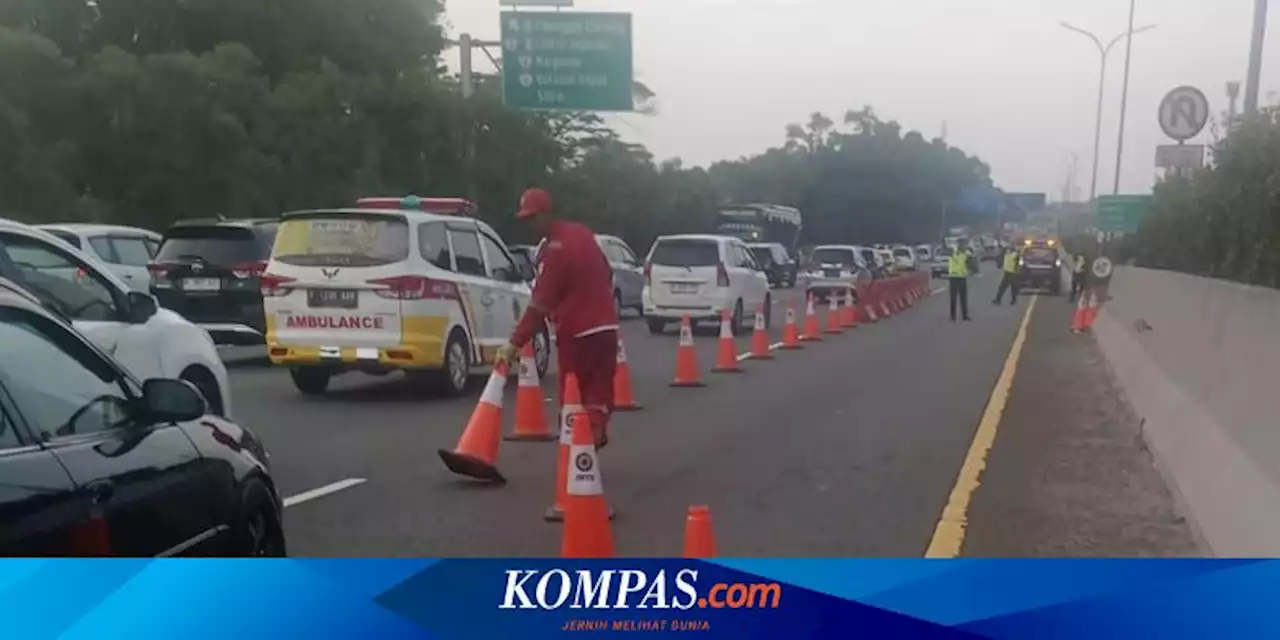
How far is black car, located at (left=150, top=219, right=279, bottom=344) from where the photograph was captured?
14.8 m

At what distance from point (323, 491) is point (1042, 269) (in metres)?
39.1

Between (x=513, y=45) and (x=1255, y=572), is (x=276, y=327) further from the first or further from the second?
(x=1255, y=572)

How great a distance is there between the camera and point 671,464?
31.4ft

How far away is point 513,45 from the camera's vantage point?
396 inches

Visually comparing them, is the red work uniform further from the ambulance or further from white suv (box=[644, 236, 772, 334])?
white suv (box=[644, 236, 772, 334])

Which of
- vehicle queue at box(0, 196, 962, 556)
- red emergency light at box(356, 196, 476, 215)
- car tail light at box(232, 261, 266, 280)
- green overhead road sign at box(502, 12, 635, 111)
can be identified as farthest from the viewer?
car tail light at box(232, 261, 266, 280)

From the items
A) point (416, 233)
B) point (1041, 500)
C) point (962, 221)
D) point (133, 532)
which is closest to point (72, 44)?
point (416, 233)

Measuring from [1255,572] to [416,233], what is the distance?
9014 mm

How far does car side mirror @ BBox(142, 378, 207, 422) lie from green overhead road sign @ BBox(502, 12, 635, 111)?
4.10 meters

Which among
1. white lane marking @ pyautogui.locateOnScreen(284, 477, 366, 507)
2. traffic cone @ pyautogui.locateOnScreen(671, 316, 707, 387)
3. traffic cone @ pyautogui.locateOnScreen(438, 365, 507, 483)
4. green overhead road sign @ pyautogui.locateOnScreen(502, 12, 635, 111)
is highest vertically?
green overhead road sign @ pyautogui.locateOnScreen(502, 12, 635, 111)

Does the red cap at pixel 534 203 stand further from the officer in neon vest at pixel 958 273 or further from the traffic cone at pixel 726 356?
the officer in neon vest at pixel 958 273

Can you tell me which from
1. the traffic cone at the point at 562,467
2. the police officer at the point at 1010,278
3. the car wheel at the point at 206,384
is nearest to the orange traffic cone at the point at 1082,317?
the police officer at the point at 1010,278

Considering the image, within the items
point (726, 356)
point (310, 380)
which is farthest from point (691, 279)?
point (310, 380)

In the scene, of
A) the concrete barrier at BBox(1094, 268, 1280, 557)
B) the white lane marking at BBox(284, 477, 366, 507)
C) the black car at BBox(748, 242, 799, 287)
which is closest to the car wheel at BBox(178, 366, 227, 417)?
the white lane marking at BBox(284, 477, 366, 507)
